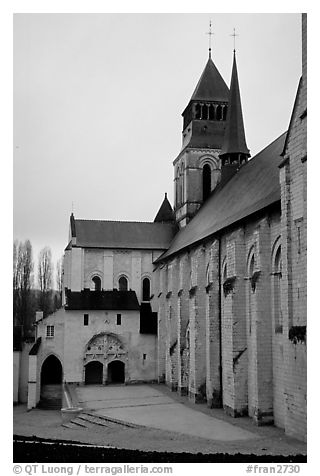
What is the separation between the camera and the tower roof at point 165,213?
5731 cm

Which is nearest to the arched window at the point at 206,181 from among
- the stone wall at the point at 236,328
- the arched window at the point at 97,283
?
the arched window at the point at 97,283

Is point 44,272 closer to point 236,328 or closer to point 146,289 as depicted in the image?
point 146,289

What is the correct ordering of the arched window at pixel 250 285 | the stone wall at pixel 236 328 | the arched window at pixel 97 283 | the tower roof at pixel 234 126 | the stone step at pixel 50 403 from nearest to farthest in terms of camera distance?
the stone wall at pixel 236 328 → the arched window at pixel 250 285 → the stone step at pixel 50 403 → the tower roof at pixel 234 126 → the arched window at pixel 97 283

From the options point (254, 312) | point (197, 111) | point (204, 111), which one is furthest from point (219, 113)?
point (254, 312)

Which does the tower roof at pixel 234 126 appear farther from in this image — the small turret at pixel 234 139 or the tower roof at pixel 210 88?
the tower roof at pixel 210 88

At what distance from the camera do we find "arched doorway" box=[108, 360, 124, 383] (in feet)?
154

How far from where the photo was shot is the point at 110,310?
46062 mm

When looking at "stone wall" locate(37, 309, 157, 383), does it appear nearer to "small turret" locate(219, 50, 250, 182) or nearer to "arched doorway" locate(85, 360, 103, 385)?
"arched doorway" locate(85, 360, 103, 385)

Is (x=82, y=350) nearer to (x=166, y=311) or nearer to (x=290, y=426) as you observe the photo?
(x=166, y=311)

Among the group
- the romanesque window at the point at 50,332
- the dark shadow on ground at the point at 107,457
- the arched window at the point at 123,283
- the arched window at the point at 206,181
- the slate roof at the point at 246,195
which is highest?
the arched window at the point at 206,181

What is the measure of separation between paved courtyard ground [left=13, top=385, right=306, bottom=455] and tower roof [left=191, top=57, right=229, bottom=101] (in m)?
25.8

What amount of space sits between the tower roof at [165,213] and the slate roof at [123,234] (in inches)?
146

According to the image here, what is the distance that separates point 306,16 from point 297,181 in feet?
17.7

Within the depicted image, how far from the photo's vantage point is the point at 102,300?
46656mm
